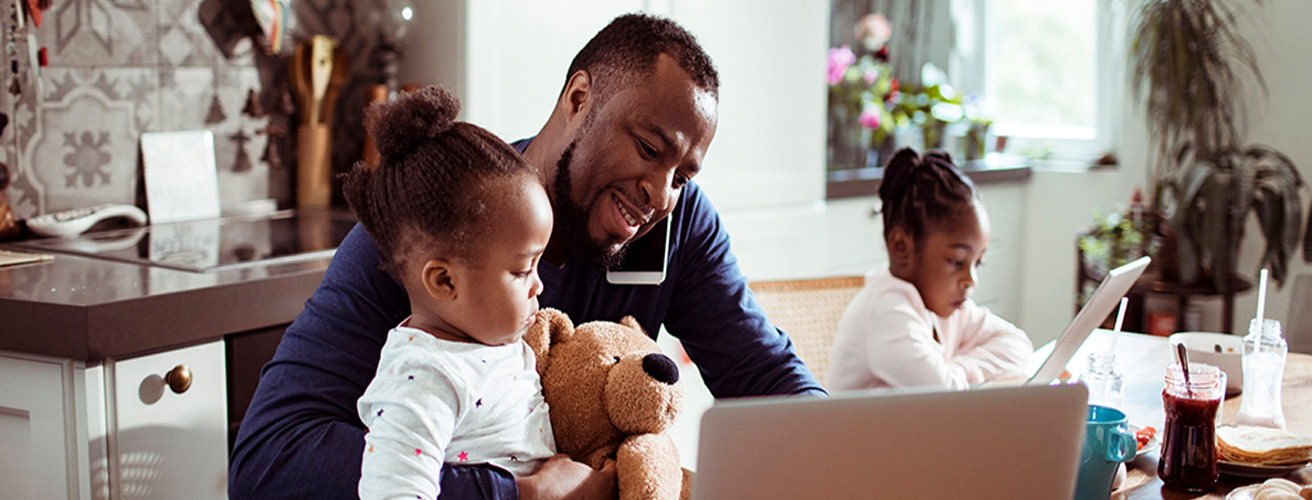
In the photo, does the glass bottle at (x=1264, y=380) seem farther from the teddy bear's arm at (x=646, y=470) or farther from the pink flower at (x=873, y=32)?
the pink flower at (x=873, y=32)

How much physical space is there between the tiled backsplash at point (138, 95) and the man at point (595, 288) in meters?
1.08

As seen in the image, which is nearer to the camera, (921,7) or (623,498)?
(623,498)

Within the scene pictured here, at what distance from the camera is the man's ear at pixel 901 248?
6.20ft

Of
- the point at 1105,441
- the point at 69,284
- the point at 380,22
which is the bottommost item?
the point at 1105,441

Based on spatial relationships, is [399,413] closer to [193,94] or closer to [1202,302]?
[193,94]

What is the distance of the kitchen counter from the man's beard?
0.56 m

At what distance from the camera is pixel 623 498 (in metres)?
1.13

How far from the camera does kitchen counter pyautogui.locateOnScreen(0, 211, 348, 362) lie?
145cm

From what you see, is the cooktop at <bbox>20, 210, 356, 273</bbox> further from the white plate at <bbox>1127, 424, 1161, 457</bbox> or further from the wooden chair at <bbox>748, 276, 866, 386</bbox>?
the white plate at <bbox>1127, 424, 1161, 457</bbox>

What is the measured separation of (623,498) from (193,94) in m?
1.59

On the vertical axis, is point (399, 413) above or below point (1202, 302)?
above

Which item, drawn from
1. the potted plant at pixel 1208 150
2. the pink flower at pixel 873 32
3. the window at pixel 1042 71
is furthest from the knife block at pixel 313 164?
the window at pixel 1042 71

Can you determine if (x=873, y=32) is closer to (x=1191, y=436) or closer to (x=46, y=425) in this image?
(x=1191, y=436)

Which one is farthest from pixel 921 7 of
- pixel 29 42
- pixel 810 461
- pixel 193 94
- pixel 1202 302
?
pixel 810 461
